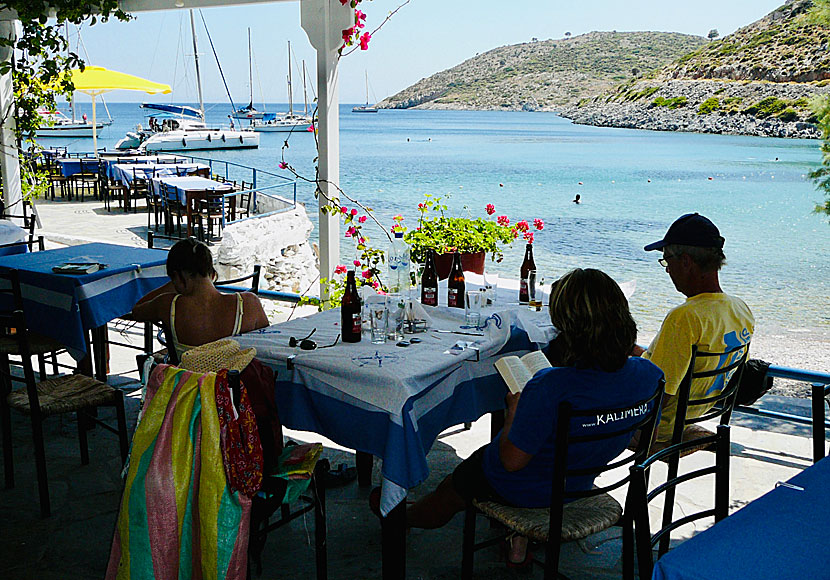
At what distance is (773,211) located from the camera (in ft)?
88.5

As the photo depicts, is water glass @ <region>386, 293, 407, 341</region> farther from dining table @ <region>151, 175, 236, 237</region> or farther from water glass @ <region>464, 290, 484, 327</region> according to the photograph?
dining table @ <region>151, 175, 236, 237</region>

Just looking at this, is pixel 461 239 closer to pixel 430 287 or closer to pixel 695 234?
pixel 430 287

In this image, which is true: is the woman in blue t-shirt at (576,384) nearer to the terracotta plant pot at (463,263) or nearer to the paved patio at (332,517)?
the paved patio at (332,517)

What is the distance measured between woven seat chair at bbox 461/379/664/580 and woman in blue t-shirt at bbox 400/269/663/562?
36mm

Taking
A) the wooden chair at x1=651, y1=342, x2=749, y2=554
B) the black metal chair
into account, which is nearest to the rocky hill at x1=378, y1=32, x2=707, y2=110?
the wooden chair at x1=651, y1=342, x2=749, y2=554

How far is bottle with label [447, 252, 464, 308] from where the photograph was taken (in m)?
3.33

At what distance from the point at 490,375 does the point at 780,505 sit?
152 centimetres

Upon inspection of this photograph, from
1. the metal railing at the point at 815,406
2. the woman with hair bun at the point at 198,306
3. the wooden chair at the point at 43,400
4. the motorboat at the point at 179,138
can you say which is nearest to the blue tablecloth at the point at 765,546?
the metal railing at the point at 815,406

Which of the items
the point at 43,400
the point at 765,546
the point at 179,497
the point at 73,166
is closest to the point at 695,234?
the point at 765,546

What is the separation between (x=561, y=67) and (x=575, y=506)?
6423 cm

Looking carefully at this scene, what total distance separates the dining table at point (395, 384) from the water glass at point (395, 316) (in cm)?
5

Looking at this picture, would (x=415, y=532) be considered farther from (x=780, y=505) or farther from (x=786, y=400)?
(x=786, y=400)

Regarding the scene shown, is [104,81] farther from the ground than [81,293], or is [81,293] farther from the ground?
[104,81]

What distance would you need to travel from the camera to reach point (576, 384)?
206cm
